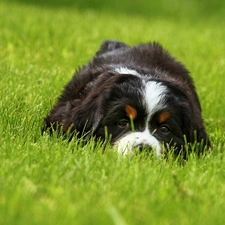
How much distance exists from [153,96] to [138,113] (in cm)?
16

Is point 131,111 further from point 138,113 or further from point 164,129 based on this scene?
point 164,129

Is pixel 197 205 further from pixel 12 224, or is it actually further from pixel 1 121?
pixel 1 121

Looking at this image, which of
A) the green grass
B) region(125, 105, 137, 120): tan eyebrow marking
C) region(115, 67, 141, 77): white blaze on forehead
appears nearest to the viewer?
the green grass

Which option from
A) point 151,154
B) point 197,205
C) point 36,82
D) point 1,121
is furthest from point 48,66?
point 197,205

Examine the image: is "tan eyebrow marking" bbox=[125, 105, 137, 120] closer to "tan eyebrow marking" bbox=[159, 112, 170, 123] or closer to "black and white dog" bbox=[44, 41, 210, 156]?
"black and white dog" bbox=[44, 41, 210, 156]

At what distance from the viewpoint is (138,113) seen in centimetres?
450

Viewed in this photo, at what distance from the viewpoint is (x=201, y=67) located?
9.28m

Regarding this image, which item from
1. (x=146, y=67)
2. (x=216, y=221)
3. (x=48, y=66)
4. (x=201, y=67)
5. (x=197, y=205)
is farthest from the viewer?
(x=201, y=67)

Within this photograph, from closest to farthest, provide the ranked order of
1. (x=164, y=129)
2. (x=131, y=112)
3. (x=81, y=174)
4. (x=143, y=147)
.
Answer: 1. (x=81, y=174)
2. (x=143, y=147)
3. (x=131, y=112)
4. (x=164, y=129)

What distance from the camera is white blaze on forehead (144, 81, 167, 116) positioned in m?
4.50

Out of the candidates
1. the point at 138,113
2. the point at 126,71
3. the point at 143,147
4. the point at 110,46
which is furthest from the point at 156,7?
the point at 143,147

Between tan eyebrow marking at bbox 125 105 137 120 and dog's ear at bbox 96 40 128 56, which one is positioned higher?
dog's ear at bbox 96 40 128 56

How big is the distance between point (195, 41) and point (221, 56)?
4.79ft

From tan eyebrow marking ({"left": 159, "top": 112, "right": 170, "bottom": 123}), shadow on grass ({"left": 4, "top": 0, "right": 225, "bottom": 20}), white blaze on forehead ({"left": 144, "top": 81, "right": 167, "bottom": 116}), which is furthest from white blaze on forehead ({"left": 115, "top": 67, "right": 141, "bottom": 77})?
shadow on grass ({"left": 4, "top": 0, "right": 225, "bottom": 20})
